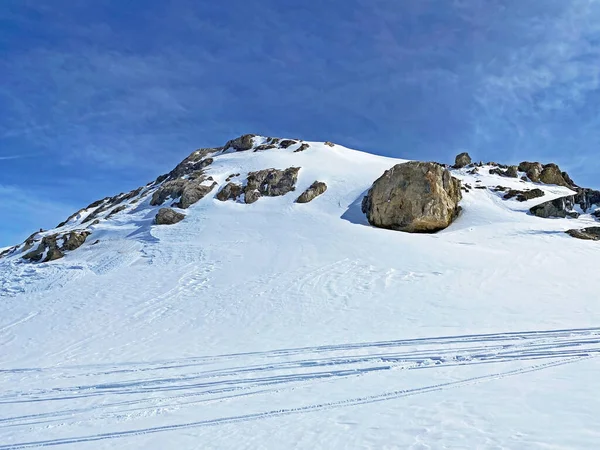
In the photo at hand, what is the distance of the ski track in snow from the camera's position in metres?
7.85

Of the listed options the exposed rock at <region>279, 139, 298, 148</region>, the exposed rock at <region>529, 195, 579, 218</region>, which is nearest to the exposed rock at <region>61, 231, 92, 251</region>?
the exposed rock at <region>279, 139, 298, 148</region>

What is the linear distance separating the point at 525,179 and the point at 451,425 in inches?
1826

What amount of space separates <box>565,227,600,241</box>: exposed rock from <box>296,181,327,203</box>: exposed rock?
66.0 ft

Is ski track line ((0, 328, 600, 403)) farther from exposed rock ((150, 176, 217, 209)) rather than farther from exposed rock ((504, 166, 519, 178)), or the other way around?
exposed rock ((504, 166, 519, 178))

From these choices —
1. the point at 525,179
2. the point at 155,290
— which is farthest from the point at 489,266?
the point at 525,179

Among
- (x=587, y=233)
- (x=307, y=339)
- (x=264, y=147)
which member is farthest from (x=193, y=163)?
(x=307, y=339)

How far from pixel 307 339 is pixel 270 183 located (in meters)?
28.3

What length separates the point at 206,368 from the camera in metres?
10.7

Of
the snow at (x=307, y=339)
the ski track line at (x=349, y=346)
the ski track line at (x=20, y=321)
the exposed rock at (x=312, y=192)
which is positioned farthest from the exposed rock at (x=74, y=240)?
the ski track line at (x=349, y=346)

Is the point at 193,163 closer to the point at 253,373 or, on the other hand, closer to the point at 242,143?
the point at 242,143

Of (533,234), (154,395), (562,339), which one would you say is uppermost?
(533,234)

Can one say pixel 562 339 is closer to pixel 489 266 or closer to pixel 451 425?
pixel 451 425

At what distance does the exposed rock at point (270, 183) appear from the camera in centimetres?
3812

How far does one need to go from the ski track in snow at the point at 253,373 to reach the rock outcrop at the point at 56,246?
65.7ft
